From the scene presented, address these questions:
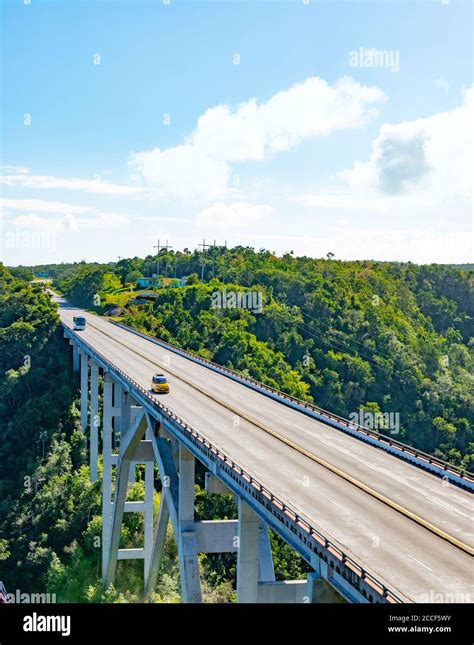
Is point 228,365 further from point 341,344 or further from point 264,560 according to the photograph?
point 264,560

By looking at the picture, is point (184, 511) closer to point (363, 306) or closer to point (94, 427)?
point (94, 427)

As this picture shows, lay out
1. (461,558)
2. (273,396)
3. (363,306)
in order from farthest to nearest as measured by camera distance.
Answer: (363,306)
(273,396)
(461,558)

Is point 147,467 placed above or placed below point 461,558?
below

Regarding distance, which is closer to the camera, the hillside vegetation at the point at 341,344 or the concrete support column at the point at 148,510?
the concrete support column at the point at 148,510

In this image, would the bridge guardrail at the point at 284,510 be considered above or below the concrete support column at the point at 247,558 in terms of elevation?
above

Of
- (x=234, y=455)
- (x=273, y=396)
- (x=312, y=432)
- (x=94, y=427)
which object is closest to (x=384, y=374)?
(x=94, y=427)

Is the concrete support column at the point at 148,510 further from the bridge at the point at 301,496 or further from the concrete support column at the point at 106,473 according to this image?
the concrete support column at the point at 106,473

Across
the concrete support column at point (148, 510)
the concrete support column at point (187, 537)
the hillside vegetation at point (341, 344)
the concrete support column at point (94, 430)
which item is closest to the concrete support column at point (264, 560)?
the concrete support column at point (187, 537)
